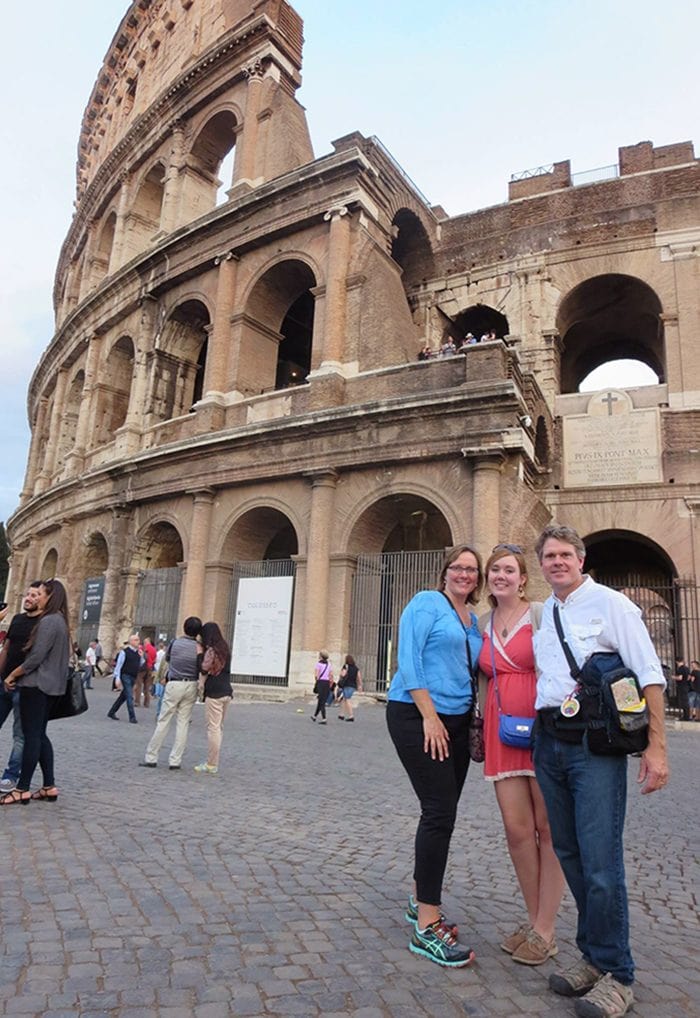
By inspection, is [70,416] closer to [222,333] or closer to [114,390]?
[114,390]

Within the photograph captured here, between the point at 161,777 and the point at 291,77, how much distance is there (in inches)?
814

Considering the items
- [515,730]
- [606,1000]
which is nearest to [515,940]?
[606,1000]

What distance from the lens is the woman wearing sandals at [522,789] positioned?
2773mm

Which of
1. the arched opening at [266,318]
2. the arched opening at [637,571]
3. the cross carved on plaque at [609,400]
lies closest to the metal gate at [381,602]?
the cross carved on plaque at [609,400]

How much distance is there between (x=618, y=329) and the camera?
67.1ft

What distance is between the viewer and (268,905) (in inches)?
124

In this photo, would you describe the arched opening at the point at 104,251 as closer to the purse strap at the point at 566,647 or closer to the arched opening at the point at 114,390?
the arched opening at the point at 114,390

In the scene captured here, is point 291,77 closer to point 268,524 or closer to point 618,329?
point 618,329

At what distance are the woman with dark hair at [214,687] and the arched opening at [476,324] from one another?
15005mm

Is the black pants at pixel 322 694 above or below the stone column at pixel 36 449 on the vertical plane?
below

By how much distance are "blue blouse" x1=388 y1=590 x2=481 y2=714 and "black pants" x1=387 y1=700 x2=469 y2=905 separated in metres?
0.07

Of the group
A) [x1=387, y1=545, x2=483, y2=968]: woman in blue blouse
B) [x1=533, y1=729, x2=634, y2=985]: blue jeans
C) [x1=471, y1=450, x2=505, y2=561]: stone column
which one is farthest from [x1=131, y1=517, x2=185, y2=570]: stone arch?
[x1=533, y1=729, x2=634, y2=985]: blue jeans

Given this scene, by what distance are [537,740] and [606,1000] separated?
0.82 meters

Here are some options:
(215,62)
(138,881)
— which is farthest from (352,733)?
(215,62)
